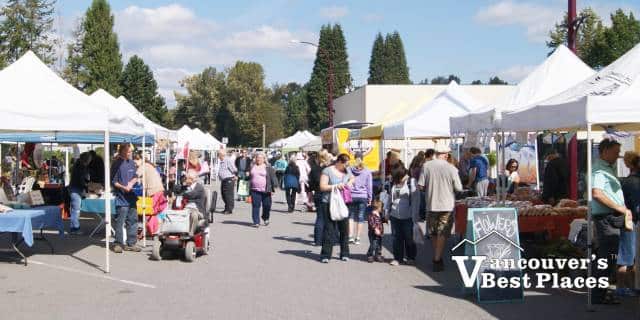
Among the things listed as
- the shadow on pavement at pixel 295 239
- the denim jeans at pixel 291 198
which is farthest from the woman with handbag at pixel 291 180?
the shadow on pavement at pixel 295 239

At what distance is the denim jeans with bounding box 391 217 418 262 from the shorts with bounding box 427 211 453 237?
2.02ft

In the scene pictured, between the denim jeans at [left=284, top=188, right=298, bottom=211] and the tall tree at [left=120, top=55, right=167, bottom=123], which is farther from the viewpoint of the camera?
the tall tree at [left=120, top=55, right=167, bottom=123]

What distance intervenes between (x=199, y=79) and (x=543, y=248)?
8356cm

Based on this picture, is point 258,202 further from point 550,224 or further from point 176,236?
point 550,224

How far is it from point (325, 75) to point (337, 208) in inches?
3271

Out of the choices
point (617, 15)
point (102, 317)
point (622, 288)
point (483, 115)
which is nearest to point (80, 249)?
point (102, 317)

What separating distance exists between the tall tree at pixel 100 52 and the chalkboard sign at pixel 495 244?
63.2 meters

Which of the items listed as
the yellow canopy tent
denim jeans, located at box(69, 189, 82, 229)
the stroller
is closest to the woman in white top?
the yellow canopy tent

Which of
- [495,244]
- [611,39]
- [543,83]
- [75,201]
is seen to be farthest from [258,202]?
[611,39]

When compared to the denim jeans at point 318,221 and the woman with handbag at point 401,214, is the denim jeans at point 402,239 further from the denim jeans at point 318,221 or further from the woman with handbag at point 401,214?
the denim jeans at point 318,221

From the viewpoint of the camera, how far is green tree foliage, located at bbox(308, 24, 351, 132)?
3654 inches

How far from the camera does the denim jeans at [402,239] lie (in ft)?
37.9

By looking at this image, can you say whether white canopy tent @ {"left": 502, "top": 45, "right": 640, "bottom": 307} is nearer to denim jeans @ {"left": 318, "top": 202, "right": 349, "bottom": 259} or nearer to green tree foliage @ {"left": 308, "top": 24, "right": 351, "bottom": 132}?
denim jeans @ {"left": 318, "top": 202, "right": 349, "bottom": 259}

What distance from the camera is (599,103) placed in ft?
26.1
